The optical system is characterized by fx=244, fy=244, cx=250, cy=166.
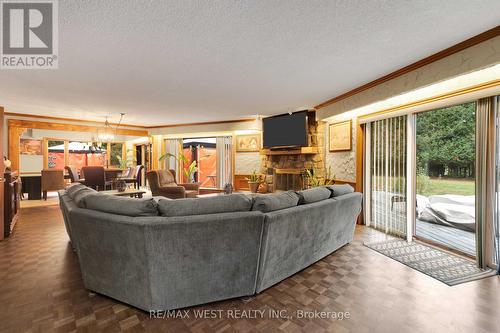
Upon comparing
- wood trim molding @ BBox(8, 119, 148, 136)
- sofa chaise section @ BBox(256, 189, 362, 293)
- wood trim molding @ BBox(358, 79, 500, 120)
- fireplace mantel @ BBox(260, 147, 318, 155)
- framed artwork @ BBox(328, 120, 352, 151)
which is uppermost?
wood trim molding @ BBox(8, 119, 148, 136)

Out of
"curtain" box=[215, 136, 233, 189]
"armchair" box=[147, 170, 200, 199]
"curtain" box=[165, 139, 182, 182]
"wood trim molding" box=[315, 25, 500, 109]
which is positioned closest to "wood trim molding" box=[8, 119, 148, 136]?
"curtain" box=[165, 139, 182, 182]

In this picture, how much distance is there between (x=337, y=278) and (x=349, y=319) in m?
0.67

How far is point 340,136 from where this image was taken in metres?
5.12

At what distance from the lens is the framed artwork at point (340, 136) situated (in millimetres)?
4873

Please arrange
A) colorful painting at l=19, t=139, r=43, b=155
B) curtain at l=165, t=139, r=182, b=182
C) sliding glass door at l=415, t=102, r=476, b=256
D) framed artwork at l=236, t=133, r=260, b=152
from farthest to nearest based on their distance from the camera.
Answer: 1. curtain at l=165, t=139, r=182, b=182
2. colorful painting at l=19, t=139, r=43, b=155
3. framed artwork at l=236, t=133, r=260, b=152
4. sliding glass door at l=415, t=102, r=476, b=256

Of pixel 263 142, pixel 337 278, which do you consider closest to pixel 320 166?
pixel 263 142

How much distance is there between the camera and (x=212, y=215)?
1.98m

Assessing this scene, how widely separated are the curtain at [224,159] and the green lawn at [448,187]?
5.31 meters

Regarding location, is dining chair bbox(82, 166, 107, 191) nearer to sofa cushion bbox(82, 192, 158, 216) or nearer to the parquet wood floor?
the parquet wood floor

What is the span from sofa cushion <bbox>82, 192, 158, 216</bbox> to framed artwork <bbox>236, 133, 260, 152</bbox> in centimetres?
544

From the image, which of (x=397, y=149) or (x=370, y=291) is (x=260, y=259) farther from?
(x=397, y=149)

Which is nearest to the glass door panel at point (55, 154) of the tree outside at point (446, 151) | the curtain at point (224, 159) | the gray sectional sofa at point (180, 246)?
the curtain at point (224, 159)

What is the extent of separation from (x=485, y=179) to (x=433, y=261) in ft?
3.70

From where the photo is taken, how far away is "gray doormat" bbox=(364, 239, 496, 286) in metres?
2.61
